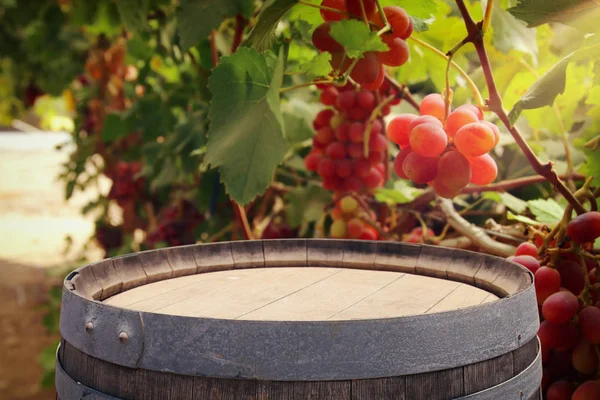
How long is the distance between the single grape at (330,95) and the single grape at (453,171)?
0.81 metres

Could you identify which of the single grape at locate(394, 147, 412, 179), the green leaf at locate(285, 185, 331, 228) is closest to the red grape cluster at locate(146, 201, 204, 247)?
the green leaf at locate(285, 185, 331, 228)

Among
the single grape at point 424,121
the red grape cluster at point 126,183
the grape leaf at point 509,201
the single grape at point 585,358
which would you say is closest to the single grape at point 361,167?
the grape leaf at point 509,201

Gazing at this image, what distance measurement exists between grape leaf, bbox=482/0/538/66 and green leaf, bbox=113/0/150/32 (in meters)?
1.30

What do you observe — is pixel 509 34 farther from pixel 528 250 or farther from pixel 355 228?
pixel 355 228

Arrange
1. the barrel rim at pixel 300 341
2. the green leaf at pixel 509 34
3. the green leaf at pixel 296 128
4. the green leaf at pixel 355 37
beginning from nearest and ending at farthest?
the barrel rim at pixel 300 341, the green leaf at pixel 355 37, the green leaf at pixel 509 34, the green leaf at pixel 296 128

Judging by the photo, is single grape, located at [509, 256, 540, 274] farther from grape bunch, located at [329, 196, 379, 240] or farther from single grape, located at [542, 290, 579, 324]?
grape bunch, located at [329, 196, 379, 240]

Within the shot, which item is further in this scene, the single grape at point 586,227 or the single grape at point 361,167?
the single grape at point 361,167

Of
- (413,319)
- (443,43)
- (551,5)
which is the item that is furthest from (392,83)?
(413,319)

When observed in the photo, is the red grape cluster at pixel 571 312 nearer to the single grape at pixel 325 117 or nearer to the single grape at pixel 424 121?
the single grape at pixel 424 121

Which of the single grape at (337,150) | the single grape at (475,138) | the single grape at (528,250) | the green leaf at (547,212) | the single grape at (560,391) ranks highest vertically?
the single grape at (475,138)

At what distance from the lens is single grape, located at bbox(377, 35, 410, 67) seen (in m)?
1.14

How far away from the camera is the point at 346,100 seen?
6.09ft

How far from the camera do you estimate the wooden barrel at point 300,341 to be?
90 cm

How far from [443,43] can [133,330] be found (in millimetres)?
1250
